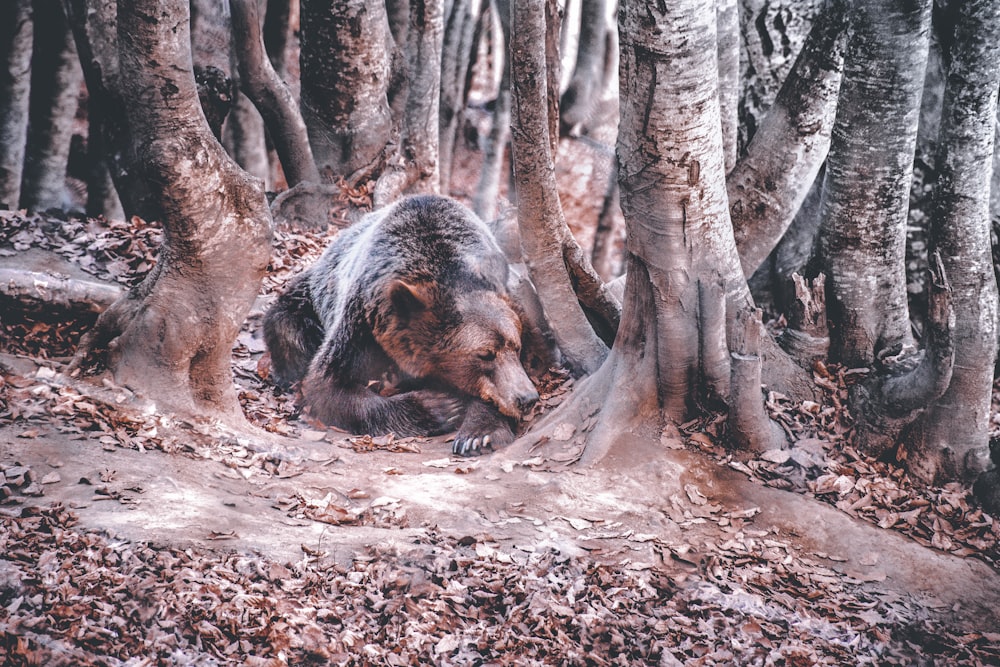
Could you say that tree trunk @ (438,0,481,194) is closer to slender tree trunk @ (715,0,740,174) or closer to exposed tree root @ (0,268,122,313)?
slender tree trunk @ (715,0,740,174)

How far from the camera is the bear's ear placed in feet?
18.9

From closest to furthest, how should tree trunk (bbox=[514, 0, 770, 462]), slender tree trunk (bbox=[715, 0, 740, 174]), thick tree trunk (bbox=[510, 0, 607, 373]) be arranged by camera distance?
tree trunk (bbox=[514, 0, 770, 462]), thick tree trunk (bbox=[510, 0, 607, 373]), slender tree trunk (bbox=[715, 0, 740, 174])

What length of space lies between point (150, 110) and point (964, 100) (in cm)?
461

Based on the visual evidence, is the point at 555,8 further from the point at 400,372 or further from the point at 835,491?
the point at 835,491

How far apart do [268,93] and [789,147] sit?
5.55m

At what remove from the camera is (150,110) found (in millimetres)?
4289

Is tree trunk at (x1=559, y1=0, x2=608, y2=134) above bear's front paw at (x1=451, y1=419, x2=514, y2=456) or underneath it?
above

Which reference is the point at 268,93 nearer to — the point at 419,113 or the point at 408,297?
the point at 419,113

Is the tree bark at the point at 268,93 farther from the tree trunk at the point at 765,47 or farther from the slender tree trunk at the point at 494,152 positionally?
the tree trunk at the point at 765,47

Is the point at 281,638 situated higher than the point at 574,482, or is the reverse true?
the point at 574,482

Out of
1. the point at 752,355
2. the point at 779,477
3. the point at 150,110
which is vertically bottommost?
the point at 779,477

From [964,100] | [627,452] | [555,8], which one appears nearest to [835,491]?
[627,452]

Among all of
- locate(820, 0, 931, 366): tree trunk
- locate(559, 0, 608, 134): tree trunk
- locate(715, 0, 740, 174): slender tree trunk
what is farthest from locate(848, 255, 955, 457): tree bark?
locate(559, 0, 608, 134): tree trunk

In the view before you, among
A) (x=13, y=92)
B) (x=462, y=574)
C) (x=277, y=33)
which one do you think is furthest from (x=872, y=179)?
(x=13, y=92)
